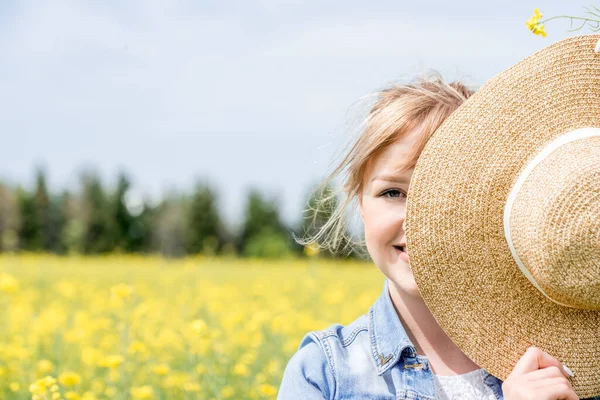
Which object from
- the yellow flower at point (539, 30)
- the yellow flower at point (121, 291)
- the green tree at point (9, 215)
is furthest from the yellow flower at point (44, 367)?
the green tree at point (9, 215)

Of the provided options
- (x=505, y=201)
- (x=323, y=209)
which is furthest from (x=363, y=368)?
(x=323, y=209)

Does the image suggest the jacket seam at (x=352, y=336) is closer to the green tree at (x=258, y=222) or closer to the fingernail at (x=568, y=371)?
the fingernail at (x=568, y=371)

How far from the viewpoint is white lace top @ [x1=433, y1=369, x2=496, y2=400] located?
4.99 ft

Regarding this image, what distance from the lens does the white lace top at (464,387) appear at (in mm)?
1521

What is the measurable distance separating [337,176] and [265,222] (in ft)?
90.8

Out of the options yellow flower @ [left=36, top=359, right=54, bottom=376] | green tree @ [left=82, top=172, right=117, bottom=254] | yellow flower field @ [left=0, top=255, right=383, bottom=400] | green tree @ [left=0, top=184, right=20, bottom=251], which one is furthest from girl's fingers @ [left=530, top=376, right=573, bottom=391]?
green tree @ [left=0, top=184, right=20, bottom=251]

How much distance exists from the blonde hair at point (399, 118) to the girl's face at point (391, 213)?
0.06 ft

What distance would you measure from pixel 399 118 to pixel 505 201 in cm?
35

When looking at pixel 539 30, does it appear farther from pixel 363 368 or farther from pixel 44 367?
pixel 44 367

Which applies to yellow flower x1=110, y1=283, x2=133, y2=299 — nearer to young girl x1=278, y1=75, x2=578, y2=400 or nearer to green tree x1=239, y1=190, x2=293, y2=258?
young girl x1=278, y1=75, x2=578, y2=400

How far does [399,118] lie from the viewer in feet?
5.05

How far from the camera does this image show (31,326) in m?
4.43

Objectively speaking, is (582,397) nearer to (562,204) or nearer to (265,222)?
(562,204)

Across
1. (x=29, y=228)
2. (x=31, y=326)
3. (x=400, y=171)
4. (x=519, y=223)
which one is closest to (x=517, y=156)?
Answer: (x=519, y=223)
